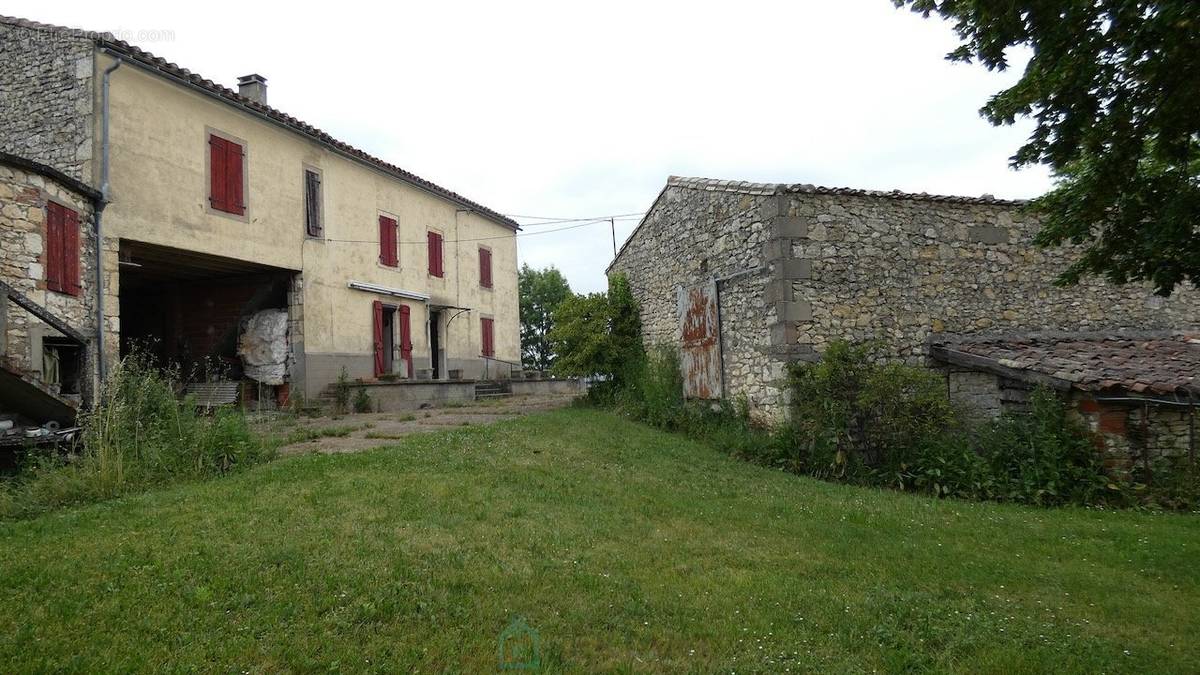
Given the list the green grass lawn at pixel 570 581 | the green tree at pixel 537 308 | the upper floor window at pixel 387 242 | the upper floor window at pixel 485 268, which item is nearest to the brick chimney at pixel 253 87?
the upper floor window at pixel 387 242

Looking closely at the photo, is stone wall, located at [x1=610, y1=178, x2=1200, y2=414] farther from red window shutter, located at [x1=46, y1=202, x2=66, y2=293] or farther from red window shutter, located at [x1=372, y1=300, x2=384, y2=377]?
red window shutter, located at [x1=46, y1=202, x2=66, y2=293]

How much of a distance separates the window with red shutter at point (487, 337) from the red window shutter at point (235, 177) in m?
A: 9.18

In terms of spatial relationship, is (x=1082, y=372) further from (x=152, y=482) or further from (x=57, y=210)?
(x=57, y=210)

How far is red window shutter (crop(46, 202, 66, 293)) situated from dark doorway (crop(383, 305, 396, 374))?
857 centimetres

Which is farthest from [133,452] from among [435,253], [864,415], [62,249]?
[435,253]

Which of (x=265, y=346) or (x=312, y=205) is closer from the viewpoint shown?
(x=265, y=346)

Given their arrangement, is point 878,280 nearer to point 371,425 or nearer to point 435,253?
point 371,425

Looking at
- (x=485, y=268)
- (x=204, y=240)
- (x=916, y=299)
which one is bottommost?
(x=916, y=299)

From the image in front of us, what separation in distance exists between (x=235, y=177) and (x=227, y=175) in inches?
7.9

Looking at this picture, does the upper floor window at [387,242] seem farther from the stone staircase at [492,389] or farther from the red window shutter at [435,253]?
Answer: the stone staircase at [492,389]

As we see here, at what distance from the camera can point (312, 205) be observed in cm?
1487

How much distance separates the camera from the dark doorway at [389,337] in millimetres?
17359

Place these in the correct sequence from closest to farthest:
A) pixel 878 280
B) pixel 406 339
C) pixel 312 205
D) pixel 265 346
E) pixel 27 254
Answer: pixel 27 254
pixel 878 280
pixel 265 346
pixel 312 205
pixel 406 339

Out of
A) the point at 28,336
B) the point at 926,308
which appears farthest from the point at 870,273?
the point at 28,336
